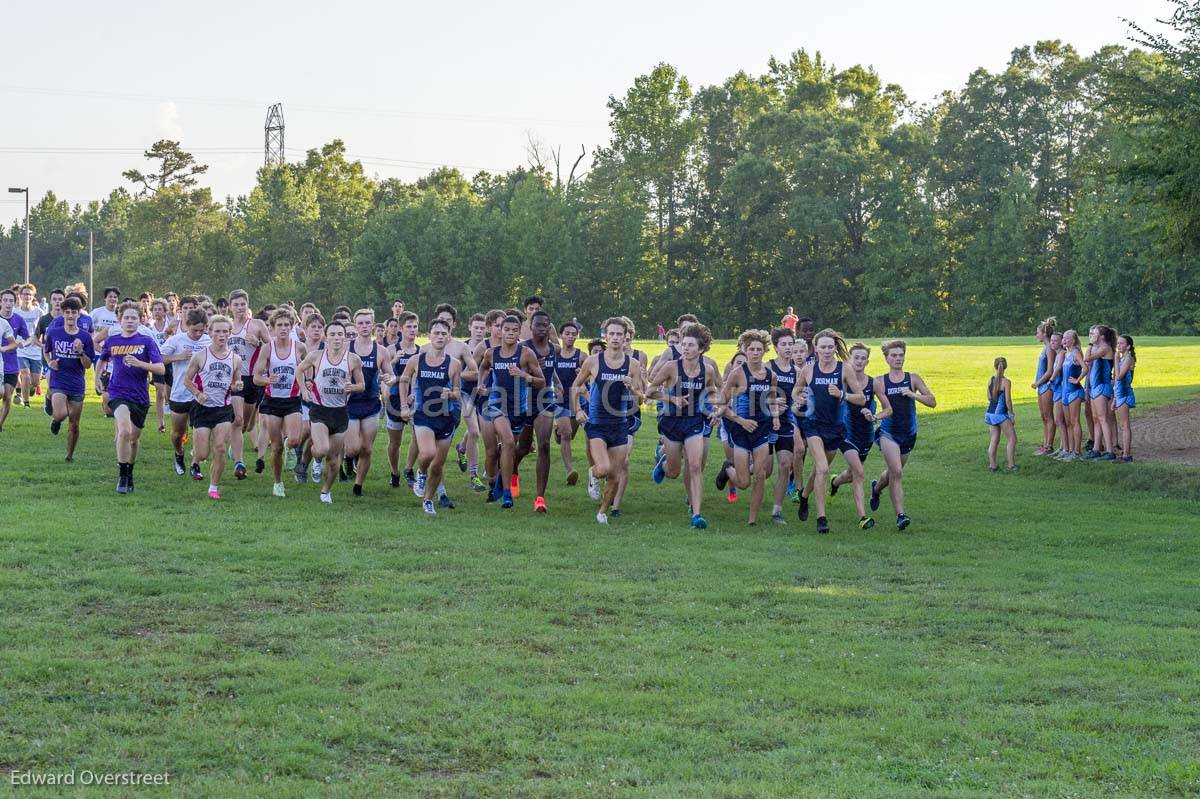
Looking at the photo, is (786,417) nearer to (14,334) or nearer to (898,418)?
(898,418)

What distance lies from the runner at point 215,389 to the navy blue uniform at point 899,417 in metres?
7.03

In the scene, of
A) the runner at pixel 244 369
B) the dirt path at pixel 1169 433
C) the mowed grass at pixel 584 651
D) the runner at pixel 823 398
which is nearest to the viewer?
the mowed grass at pixel 584 651

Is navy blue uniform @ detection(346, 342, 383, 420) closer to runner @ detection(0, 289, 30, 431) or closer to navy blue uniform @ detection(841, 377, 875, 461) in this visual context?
navy blue uniform @ detection(841, 377, 875, 461)

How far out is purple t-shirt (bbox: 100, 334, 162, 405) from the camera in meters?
14.9

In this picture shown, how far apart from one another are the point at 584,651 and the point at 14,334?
16.0 meters

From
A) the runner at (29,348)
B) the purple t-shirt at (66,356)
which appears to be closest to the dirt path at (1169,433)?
the purple t-shirt at (66,356)

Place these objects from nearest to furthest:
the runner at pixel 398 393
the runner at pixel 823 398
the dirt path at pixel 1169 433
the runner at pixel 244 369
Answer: the runner at pixel 823 398 → the runner at pixel 398 393 → the runner at pixel 244 369 → the dirt path at pixel 1169 433

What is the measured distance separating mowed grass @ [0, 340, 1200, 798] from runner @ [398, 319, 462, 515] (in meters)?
0.58

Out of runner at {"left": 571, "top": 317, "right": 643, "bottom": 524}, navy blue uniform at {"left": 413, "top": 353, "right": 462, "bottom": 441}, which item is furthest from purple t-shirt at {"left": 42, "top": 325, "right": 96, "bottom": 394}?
runner at {"left": 571, "top": 317, "right": 643, "bottom": 524}

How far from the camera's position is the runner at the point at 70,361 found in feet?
57.1

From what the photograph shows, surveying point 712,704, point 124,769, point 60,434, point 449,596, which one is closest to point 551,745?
point 712,704

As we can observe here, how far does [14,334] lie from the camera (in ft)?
69.8

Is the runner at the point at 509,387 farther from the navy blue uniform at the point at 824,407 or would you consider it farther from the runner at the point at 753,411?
the navy blue uniform at the point at 824,407

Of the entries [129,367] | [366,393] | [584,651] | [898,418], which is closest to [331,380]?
[366,393]
